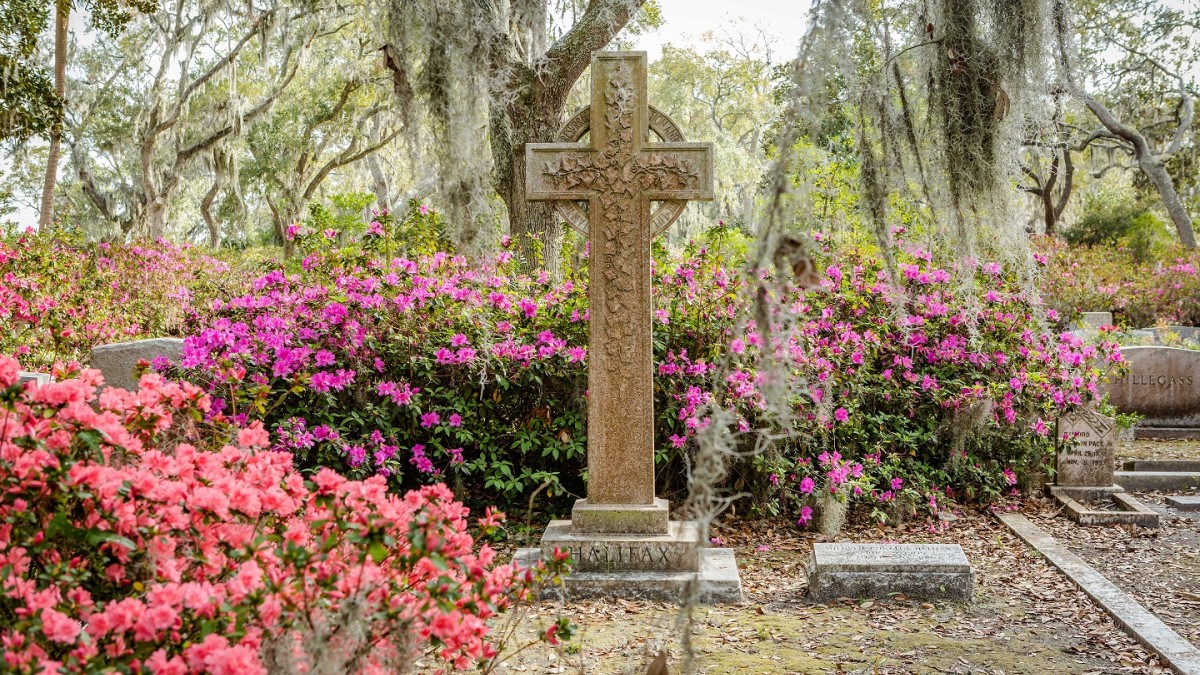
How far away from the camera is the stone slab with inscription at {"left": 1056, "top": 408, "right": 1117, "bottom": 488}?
6918mm

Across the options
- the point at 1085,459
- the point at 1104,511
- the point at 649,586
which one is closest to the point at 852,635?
the point at 649,586

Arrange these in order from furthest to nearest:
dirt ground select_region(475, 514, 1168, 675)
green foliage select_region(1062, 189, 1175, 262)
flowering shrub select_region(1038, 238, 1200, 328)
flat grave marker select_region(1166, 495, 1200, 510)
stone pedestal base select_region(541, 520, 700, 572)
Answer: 1. green foliage select_region(1062, 189, 1175, 262)
2. flowering shrub select_region(1038, 238, 1200, 328)
3. flat grave marker select_region(1166, 495, 1200, 510)
4. stone pedestal base select_region(541, 520, 700, 572)
5. dirt ground select_region(475, 514, 1168, 675)

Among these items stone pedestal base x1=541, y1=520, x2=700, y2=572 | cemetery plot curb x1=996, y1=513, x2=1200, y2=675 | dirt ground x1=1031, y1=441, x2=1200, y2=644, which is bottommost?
dirt ground x1=1031, y1=441, x2=1200, y2=644

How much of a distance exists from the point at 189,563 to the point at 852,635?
116 inches

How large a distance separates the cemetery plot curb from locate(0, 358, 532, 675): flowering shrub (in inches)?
116

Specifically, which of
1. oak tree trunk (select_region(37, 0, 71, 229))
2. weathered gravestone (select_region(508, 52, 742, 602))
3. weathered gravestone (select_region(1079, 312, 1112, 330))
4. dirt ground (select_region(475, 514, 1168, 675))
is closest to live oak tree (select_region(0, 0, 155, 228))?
oak tree trunk (select_region(37, 0, 71, 229))

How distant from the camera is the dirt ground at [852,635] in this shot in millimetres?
3745

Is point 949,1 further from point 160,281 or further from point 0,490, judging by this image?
point 160,281

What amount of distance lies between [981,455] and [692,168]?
3499 mm

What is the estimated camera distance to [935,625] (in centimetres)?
426

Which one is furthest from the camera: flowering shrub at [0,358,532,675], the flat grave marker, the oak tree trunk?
the oak tree trunk

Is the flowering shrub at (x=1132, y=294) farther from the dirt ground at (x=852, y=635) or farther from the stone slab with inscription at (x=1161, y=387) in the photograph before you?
the dirt ground at (x=852, y=635)

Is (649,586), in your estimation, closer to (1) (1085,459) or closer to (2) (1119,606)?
(2) (1119,606)

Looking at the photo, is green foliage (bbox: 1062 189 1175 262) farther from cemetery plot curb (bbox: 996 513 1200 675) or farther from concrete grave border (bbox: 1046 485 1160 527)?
cemetery plot curb (bbox: 996 513 1200 675)
